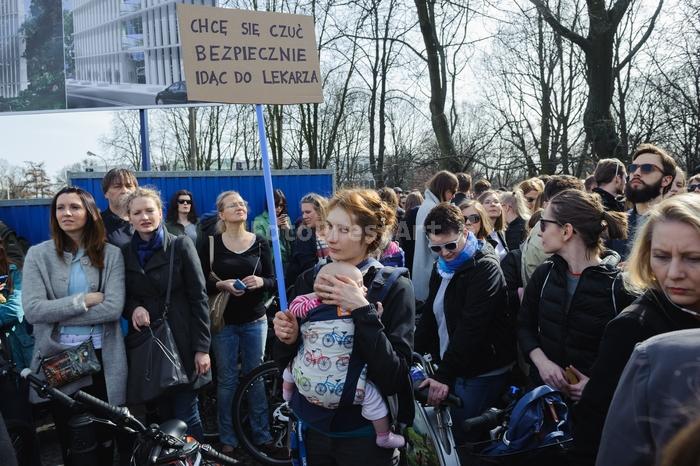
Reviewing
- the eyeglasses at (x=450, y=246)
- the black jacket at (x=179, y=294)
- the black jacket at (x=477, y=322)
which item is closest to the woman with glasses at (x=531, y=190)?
the black jacket at (x=477, y=322)

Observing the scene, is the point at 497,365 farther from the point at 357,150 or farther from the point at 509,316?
the point at 357,150

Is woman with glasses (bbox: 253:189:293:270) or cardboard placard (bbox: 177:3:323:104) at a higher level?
cardboard placard (bbox: 177:3:323:104)

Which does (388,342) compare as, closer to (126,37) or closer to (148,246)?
(148,246)

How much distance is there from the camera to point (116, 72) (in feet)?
24.2

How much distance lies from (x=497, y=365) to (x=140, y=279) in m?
2.34

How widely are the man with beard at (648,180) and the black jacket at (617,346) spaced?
8.17 ft

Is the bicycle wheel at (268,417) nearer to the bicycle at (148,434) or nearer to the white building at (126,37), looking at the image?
the bicycle at (148,434)

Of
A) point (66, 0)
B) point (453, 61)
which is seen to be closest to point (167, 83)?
point (66, 0)

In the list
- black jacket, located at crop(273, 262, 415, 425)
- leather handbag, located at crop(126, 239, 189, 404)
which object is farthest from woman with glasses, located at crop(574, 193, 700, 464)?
leather handbag, located at crop(126, 239, 189, 404)

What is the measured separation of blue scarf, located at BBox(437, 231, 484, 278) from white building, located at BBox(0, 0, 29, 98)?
7.01m

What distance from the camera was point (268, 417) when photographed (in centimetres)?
437

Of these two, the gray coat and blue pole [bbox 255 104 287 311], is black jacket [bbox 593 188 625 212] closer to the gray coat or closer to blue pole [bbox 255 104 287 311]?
blue pole [bbox 255 104 287 311]

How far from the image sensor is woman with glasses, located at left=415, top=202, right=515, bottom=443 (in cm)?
308

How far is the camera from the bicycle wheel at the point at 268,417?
13.7 feet
